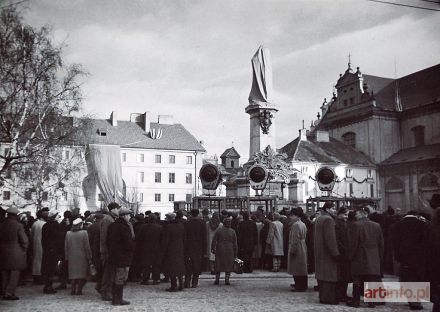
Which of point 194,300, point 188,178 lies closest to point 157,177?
point 188,178

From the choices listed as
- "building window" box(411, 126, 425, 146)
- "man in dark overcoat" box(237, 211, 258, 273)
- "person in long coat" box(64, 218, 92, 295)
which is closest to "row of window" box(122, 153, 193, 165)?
"building window" box(411, 126, 425, 146)

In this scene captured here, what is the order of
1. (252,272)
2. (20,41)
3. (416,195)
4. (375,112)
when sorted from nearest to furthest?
(252,272), (20,41), (416,195), (375,112)

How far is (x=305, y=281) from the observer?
976 cm

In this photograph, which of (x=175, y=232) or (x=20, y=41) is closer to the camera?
(x=175, y=232)

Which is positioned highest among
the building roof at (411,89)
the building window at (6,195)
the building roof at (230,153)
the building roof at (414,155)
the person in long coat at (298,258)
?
the building roof at (411,89)

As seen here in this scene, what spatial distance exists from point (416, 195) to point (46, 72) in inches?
1278

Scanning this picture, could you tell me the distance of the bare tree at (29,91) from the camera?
1591 cm

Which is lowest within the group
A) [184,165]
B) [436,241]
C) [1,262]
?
[1,262]

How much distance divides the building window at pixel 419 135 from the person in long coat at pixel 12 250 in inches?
1635

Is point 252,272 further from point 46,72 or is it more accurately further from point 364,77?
point 364,77

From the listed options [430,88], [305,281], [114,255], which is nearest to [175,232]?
[114,255]

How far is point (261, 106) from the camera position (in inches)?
742

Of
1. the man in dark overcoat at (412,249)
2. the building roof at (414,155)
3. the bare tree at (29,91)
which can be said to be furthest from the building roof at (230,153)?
the man in dark overcoat at (412,249)

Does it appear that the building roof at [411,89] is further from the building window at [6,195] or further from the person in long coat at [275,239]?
the building window at [6,195]
